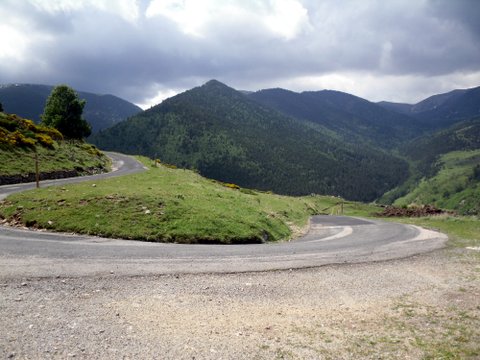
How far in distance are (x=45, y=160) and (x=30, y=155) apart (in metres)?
2.20

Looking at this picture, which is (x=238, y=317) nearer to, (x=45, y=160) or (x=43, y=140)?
(x=45, y=160)

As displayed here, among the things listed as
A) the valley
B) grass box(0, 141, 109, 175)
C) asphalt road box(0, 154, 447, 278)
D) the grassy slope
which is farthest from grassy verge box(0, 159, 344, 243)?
grass box(0, 141, 109, 175)

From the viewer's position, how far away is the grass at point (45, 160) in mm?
38869

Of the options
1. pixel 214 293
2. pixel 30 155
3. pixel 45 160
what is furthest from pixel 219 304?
pixel 45 160

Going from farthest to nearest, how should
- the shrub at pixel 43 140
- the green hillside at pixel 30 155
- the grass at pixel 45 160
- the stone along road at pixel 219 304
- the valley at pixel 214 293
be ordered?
the shrub at pixel 43 140 → the grass at pixel 45 160 → the green hillside at pixel 30 155 → the valley at pixel 214 293 → the stone along road at pixel 219 304

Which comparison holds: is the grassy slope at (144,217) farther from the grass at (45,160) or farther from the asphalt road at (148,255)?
the grass at (45,160)

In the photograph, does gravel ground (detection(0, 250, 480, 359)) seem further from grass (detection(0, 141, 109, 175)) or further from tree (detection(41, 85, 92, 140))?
tree (detection(41, 85, 92, 140))

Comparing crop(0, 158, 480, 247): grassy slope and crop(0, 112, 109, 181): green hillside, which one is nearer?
crop(0, 158, 480, 247): grassy slope

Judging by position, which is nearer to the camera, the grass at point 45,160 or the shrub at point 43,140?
the grass at point 45,160

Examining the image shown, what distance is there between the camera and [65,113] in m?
78.2

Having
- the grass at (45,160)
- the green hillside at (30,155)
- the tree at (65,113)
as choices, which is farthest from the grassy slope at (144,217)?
the tree at (65,113)

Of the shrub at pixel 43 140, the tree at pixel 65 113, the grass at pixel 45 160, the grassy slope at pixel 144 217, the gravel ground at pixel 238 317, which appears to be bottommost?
the gravel ground at pixel 238 317

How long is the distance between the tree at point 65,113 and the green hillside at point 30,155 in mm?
18574

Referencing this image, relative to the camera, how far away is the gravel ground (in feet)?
24.7
